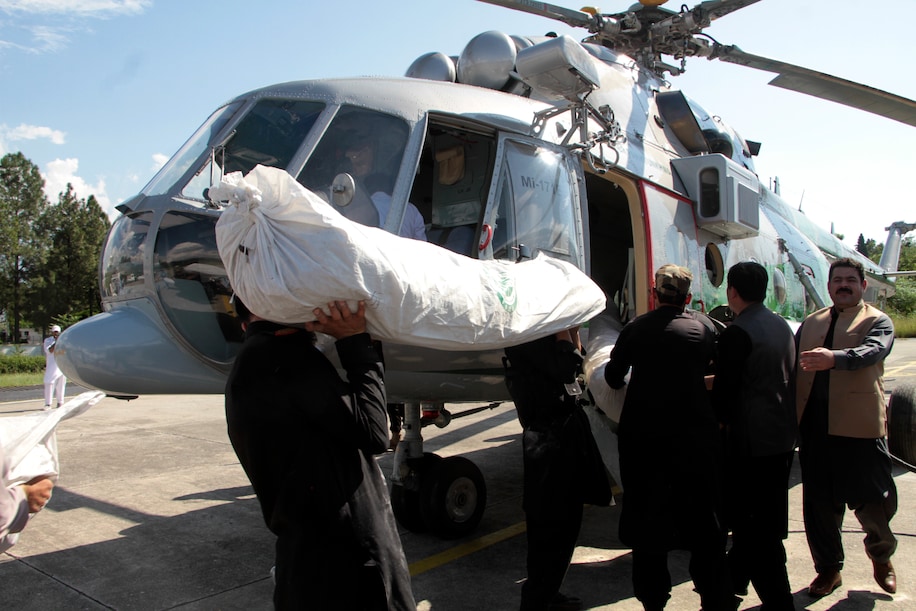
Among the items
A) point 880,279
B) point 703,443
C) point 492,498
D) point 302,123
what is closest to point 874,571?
point 703,443

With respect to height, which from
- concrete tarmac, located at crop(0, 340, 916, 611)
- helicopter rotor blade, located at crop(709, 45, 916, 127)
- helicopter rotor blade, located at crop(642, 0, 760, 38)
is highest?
helicopter rotor blade, located at crop(642, 0, 760, 38)

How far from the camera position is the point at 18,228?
136ft

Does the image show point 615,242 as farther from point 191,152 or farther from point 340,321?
point 340,321

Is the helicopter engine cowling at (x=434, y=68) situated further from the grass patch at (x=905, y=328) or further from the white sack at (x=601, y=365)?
the grass patch at (x=905, y=328)

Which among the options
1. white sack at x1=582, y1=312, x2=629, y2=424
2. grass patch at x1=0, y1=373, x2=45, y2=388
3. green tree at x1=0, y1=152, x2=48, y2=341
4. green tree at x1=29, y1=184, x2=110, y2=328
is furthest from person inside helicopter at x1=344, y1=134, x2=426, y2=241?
green tree at x1=0, y1=152, x2=48, y2=341

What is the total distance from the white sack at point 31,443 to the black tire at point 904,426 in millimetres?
5338

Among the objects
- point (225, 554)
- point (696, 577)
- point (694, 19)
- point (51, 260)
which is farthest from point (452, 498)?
point (51, 260)

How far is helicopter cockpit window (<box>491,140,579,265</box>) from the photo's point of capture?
4121 mm

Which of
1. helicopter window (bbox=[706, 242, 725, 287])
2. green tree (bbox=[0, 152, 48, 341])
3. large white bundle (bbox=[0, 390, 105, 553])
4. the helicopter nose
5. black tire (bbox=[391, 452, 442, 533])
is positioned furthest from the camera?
green tree (bbox=[0, 152, 48, 341])

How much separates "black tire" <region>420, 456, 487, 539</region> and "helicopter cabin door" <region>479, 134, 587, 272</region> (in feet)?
5.43

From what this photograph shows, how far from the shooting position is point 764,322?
11.5 ft

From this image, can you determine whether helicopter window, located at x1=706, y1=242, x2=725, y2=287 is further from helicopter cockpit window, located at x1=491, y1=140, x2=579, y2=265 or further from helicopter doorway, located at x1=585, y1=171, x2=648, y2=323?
helicopter cockpit window, located at x1=491, y1=140, x2=579, y2=265

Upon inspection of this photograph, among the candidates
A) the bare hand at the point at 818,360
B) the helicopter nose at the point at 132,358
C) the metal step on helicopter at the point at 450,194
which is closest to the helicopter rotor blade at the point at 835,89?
the metal step on helicopter at the point at 450,194

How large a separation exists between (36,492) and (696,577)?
2.67m
